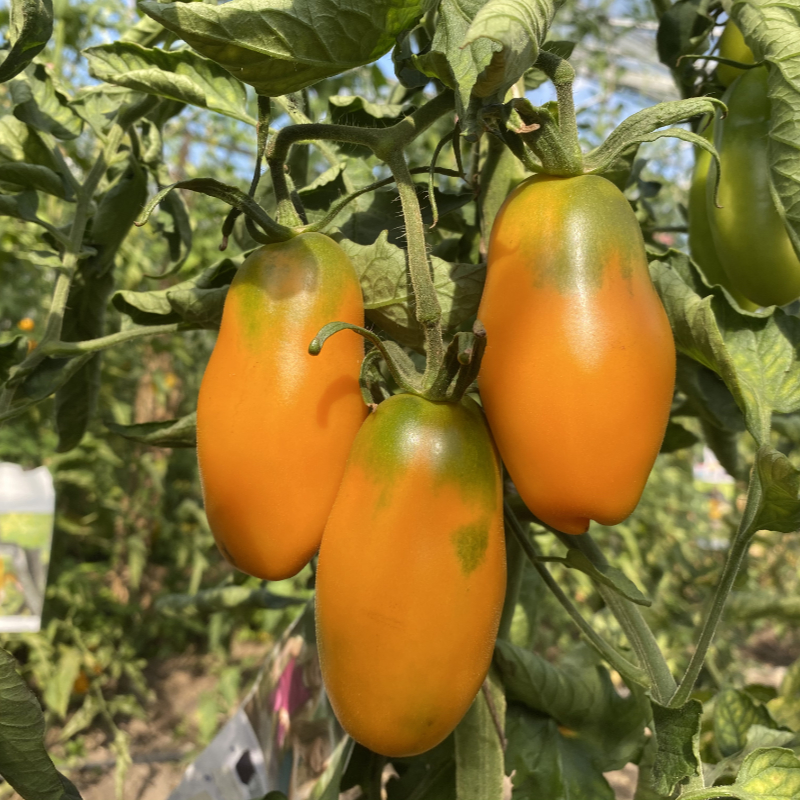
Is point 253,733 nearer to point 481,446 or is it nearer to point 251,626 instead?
point 481,446

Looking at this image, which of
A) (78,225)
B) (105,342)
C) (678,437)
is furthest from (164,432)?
(678,437)

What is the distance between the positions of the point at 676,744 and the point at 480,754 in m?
0.13

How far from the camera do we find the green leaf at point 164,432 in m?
0.56

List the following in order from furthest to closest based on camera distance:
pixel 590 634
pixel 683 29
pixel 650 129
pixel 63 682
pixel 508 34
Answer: pixel 63 682 < pixel 683 29 < pixel 590 634 < pixel 650 129 < pixel 508 34

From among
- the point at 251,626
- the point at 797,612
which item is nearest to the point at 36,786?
the point at 797,612

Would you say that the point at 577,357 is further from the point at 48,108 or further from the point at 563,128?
the point at 48,108

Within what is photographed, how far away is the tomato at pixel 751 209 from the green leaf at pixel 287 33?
0.84 ft

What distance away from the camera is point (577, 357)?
1.15 feet

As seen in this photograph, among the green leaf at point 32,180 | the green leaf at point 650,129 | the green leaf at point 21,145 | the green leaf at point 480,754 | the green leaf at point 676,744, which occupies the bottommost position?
the green leaf at point 480,754

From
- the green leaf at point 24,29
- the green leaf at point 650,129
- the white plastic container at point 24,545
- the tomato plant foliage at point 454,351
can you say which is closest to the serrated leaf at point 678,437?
the tomato plant foliage at point 454,351

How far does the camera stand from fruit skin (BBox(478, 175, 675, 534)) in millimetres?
351

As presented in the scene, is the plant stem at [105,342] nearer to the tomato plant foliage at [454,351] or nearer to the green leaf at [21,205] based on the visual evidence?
the tomato plant foliage at [454,351]

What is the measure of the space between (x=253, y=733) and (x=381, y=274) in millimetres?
474

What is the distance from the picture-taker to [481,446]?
0.38 meters
